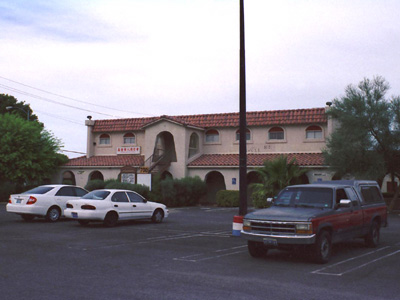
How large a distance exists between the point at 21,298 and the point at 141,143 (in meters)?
33.0

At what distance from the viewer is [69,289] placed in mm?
7570

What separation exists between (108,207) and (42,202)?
11.0 ft

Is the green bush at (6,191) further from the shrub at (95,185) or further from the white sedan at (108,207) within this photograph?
the white sedan at (108,207)

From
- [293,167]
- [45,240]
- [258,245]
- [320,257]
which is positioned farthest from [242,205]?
[293,167]

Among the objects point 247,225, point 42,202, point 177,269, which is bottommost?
point 177,269

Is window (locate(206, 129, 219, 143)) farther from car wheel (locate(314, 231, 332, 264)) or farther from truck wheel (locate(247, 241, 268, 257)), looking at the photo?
car wheel (locate(314, 231, 332, 264))

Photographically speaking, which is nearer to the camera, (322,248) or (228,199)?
(322,248)

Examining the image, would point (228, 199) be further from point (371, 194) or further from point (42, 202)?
point (371, 194)

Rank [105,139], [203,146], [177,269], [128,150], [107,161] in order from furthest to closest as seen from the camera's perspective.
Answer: [105,139] → [128,150] → [107,161] → [203,146] → [177,269]

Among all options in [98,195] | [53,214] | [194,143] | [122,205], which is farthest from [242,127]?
[194,143]

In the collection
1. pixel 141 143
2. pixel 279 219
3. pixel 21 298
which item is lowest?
pixel 21 298

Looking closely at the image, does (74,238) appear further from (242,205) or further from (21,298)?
(21,298)

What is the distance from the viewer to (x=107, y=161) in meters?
38.8

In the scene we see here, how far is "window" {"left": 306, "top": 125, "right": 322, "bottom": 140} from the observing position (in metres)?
33.8
